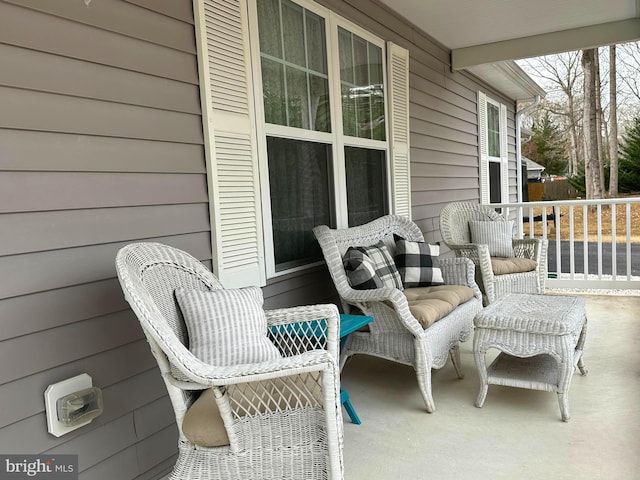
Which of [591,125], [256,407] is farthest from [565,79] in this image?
[256,407]

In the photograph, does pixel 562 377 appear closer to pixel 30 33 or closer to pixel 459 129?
→ pixel 30 33

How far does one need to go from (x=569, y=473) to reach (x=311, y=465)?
110cm

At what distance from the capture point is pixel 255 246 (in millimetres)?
2816

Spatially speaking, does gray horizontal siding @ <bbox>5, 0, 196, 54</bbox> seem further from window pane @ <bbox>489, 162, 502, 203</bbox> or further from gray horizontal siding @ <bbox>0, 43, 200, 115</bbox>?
window pane @ <bbox>489, 162, 502, 203</bbox>

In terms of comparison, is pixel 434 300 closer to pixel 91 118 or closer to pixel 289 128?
pixel 289 128

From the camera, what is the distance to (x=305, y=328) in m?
2.35

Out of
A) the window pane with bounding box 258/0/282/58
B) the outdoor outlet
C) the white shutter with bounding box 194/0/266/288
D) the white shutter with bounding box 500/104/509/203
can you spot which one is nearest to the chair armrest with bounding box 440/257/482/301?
the white shutter with bounding box 194/0/266/288

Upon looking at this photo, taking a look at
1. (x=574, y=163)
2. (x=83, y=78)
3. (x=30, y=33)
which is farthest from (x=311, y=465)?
(x=574, y=163)

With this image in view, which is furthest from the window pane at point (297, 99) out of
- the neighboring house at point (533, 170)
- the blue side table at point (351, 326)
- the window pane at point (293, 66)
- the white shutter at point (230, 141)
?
the neighboring house at point (533, 170)

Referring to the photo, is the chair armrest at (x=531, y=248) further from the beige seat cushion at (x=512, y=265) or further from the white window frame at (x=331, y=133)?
the white window frame at (x=331, y=133)

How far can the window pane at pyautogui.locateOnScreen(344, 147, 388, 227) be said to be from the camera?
12.9 feet

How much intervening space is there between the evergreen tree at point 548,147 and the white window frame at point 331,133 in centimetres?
1909

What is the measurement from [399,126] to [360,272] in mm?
2012

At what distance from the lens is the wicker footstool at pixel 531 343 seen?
2.55 meters
